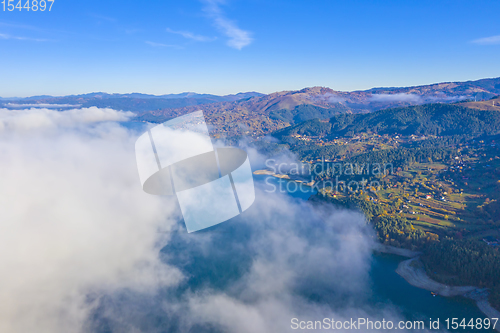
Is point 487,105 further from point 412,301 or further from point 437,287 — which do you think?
point 412,301

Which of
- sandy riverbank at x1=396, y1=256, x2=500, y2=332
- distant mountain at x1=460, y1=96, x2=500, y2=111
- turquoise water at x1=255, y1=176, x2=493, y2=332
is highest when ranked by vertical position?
distant mountain at x1=460, y1=96, x2=500, y2=111

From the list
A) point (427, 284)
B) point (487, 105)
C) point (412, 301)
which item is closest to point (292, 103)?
point (487, 105)

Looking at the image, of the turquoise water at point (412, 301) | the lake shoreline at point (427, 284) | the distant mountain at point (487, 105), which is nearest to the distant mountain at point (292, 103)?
the distant mountain at point (487, 105)

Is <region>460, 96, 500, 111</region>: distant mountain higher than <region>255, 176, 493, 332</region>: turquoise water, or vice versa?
<region>460, 96, 500, 111</region>: distant mountain

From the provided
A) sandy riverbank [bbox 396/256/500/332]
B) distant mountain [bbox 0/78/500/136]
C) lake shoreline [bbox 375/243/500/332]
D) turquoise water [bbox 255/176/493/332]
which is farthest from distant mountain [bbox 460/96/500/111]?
turquoise water [bbox 255/176/493/332]

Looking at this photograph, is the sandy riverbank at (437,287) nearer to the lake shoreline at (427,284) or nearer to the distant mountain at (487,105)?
the lake shoreline at (427,284)

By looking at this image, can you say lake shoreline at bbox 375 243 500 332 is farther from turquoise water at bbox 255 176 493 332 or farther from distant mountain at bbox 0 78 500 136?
distant mountain at bbox 0 78 500 136
